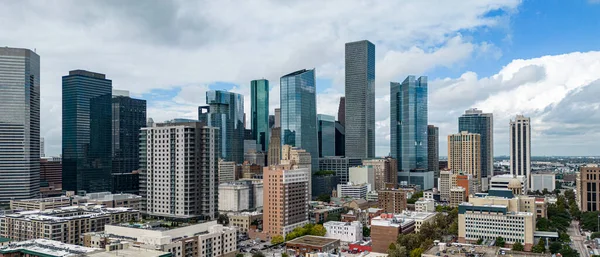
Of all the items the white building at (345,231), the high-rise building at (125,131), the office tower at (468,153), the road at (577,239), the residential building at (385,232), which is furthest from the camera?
the office tower at (468,153)

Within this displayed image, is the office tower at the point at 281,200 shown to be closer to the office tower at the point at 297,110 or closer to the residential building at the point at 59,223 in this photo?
the residential building at the point at 59,223

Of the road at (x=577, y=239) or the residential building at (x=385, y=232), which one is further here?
the residential building at (x=385, y=232)

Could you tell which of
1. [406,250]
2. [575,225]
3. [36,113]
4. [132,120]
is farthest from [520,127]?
[36,113]

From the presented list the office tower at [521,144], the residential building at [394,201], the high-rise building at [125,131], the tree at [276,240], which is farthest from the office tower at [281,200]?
the office tower at [521,144]

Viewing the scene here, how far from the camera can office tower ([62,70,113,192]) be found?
6422 inches

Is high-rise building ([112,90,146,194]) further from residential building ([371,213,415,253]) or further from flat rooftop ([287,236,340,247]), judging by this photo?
residential building ([371,213,415,253])

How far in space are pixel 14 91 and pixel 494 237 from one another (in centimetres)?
13549

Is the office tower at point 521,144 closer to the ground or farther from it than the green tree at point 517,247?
farther from it

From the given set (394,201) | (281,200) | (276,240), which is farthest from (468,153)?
(276,240)

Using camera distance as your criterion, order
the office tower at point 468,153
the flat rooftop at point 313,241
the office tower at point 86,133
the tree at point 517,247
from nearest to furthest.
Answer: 1. the tree at point 517,247
2. the flat rooftop at point 313,241
3. the office tower at point 86,133
4. the office tower at point 468,153

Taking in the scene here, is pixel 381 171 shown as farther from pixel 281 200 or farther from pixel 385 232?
pixel 385 232

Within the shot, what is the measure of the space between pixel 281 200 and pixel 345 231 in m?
14.6

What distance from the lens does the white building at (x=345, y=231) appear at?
91688mm

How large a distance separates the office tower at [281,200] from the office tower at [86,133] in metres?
88.5
